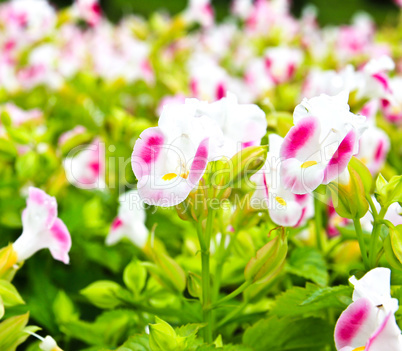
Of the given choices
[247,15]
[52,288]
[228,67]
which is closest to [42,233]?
[52,288]

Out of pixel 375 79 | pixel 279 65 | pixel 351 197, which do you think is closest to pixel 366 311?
pixel 351 197

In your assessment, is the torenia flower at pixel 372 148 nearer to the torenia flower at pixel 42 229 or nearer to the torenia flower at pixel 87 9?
the torenia flower at pixel 42 229

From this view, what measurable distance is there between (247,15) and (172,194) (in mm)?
1838

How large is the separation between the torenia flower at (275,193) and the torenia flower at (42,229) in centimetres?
24

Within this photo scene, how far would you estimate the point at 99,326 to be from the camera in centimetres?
76

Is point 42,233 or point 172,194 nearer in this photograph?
point 172,194

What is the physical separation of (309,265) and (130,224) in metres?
0.26

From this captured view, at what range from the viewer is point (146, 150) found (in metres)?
0.53

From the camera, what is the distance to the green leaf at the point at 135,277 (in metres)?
0.74

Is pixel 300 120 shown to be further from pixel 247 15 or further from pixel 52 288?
pixel 247 15

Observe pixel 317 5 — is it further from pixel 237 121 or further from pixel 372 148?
pixel 237 121

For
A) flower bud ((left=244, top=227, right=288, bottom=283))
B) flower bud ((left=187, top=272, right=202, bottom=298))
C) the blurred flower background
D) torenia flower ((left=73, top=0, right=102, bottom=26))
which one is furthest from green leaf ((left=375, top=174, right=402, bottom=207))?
torenia flower ((left=73, top=0, right=102, bottom=26))

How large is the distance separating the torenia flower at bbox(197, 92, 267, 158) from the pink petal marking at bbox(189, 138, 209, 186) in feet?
0.32

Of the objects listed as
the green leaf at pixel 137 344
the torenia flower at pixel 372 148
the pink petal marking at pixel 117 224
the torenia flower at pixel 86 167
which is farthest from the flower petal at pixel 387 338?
the torenia flower at pixel 86 167
